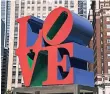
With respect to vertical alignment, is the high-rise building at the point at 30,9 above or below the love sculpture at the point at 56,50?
above

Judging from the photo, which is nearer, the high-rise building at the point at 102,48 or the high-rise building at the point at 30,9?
the high-rise building at the point at 102,48

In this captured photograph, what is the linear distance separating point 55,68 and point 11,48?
104 metres

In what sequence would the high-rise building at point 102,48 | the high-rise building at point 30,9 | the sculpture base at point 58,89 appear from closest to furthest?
the sculpture base at point 58,89 → the high-rise building at point 102,48 → the high-rise building at point 30,9

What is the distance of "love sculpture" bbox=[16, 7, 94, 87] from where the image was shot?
30.8 meters

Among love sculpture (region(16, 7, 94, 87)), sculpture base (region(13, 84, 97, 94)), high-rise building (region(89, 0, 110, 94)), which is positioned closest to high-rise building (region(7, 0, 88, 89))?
high-rise building (region(89, 0, 110, 94))

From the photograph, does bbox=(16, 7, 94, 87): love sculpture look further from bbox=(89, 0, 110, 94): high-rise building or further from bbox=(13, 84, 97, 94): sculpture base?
bbox=(89, 0, 110, 94): high-rise building

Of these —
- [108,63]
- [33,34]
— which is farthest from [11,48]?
[33,34]

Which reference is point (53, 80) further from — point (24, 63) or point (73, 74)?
point (24, 63)

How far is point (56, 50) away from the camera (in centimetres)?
3139

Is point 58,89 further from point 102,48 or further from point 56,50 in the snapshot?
point 102,48

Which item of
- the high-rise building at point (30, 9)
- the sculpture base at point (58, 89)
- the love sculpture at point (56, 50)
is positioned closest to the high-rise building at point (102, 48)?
the high-rise building at point (30, 9)

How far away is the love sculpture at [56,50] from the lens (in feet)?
101

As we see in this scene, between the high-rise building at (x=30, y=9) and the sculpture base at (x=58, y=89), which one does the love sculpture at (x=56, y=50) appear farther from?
the high-rise building at (x=30, y=9)

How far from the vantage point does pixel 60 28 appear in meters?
32.2
